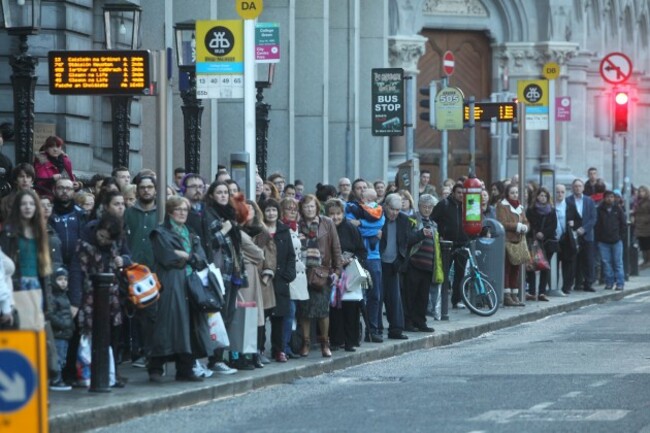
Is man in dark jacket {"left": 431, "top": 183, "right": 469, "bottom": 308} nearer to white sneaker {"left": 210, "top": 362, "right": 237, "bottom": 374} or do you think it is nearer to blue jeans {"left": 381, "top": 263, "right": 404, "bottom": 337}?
blue jeans {"left": 381, "top": 263, "right": 404, "bottom": 337}

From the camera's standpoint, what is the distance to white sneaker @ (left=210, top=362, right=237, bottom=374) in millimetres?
17547

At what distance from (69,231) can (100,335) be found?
52.0 inches

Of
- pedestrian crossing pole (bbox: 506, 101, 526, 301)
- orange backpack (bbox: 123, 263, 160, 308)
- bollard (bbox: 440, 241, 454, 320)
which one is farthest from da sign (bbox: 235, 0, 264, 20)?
pedestrian crossing pole (bbox: 506, 101, 526, 301)

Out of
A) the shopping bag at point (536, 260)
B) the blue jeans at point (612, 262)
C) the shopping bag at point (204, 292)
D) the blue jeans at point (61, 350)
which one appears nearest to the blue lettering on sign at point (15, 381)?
the blue jeans at point (61, 350)

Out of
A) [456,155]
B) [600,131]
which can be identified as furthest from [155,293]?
[456,155]

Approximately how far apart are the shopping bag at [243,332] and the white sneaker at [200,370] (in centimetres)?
48

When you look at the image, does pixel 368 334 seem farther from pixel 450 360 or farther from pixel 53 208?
pixel 53 208

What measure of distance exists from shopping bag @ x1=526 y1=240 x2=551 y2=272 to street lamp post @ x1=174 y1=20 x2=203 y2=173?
20.8 feet

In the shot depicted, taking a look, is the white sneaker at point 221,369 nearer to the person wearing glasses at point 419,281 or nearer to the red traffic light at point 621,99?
the person wearing glasses at point 419,281

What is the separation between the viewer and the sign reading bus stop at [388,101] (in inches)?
1123

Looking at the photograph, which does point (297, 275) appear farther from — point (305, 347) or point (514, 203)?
point (514, 203)

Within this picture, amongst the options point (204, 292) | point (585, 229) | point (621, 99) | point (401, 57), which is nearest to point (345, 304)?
point (204, 292)

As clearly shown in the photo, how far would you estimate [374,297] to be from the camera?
70.0 feet

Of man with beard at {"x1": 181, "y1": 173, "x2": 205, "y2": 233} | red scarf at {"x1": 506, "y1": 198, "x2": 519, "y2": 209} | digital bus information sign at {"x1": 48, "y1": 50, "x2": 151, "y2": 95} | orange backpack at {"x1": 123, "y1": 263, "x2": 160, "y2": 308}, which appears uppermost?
digital bus information sign at {"x1": 48, "y1": 50, "x2": 151, "y2": 95}
